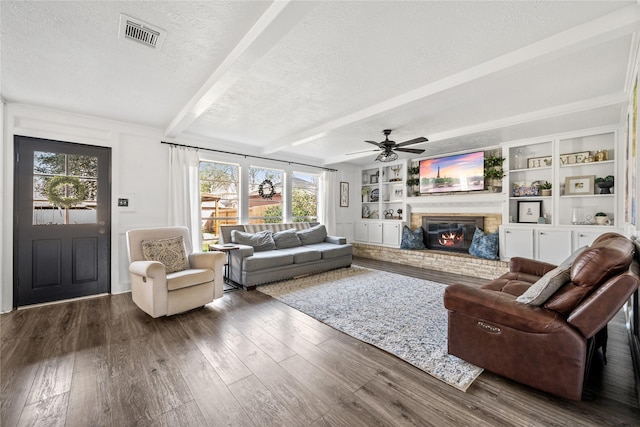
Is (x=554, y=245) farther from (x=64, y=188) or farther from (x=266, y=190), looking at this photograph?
(x=64, y=188)

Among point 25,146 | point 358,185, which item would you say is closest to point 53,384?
point 25,146

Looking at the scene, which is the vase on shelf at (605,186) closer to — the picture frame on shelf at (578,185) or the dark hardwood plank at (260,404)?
the picture frame on shelf at (578,185)

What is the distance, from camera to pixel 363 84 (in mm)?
2689

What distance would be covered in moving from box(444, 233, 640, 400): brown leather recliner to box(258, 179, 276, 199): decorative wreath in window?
439 cm

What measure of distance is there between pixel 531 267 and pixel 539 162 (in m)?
2.69

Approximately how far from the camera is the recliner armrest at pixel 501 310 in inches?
64.2

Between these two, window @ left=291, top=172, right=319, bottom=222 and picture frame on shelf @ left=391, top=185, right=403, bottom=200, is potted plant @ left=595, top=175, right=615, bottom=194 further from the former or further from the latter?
window @ left=291, top=172, right=319, bottom=222

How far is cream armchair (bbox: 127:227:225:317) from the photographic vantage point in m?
2.76

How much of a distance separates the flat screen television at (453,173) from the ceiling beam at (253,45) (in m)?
4.66

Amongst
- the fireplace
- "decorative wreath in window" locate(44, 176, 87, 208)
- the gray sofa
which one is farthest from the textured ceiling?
the fireplace

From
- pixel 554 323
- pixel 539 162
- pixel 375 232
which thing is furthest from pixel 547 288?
pixel 375 232

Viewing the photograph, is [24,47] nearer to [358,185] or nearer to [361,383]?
[361,383]

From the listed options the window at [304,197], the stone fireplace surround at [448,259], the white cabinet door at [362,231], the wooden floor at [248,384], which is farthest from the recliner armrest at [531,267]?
the window at [304,197]

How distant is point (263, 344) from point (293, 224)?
349cm
